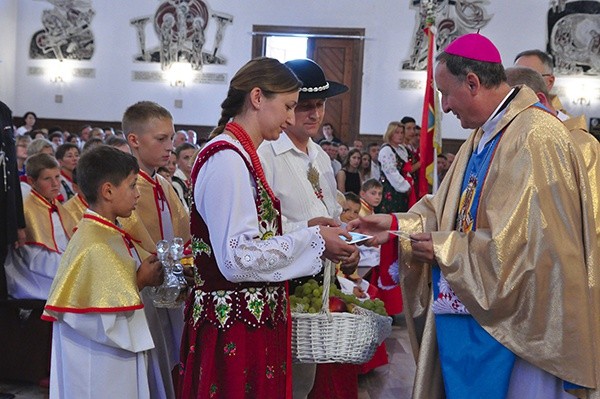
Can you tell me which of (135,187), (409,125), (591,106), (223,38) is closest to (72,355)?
(135,187)

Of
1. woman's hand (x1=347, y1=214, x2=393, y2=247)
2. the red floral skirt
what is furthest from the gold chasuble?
the red floral skirt

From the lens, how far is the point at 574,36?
16344 millimetres

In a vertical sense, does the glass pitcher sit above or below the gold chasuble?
below

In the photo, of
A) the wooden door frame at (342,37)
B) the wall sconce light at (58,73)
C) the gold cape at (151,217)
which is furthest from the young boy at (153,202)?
the wall sconce light at (58,73)

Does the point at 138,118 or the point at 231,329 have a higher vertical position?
the point at 138,118

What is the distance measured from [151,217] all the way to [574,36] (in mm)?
14986

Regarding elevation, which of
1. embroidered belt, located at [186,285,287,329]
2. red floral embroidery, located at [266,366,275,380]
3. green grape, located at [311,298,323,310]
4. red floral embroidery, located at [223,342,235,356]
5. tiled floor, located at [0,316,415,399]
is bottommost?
tiled floor, located at [0,316,415,399]

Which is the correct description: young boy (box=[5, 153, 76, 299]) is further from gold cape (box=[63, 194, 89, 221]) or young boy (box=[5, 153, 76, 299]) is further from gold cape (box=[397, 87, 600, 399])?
gold cape (box=[397, 87, 600, 399])

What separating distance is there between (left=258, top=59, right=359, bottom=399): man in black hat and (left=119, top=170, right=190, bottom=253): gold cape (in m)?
0.58

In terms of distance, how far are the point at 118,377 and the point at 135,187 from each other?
78 centimetres

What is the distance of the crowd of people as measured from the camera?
Result: 8.00 feet

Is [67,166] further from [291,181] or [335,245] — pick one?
[335,245]

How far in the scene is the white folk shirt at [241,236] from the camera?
228 cm

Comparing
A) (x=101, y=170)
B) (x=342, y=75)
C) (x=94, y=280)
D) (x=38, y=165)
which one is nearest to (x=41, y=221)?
(x=38, y=165)
